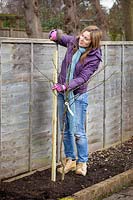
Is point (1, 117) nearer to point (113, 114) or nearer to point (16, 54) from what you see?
point (16, 54)

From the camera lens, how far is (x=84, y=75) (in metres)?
6.39

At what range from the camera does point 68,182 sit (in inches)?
253

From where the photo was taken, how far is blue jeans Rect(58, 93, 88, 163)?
6.61 m

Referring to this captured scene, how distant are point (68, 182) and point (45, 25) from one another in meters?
17.0

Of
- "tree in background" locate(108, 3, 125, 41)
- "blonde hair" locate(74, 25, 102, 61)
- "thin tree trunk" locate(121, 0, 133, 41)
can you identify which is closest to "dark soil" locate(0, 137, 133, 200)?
"blonde hair" locate(74, 25, 102, 61)

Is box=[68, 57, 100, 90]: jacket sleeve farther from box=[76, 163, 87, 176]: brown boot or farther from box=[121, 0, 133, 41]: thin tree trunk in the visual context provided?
box=[121, 0, 133, 41]: thin tree trunk

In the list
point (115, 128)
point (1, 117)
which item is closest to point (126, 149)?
point (115, 128)

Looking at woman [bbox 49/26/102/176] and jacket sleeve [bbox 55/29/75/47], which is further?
jacket sleeve [bbox 55/29/75/47]

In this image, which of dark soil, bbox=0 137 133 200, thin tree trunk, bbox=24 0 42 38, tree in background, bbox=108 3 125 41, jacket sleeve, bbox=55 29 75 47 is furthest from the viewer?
tree in background, bbox=108 3 125 41

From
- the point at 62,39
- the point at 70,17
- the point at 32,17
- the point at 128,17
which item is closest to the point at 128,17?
the point at 128,17

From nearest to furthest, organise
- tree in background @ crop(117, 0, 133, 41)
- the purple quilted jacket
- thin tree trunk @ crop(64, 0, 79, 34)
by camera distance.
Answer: the purple quilted jacket, thin tree trunk @ crop(64, 0, 79, 34), tree in background @ crop(117, 0, 133, 41)

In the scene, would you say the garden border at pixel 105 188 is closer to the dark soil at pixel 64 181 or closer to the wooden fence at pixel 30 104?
the dark soil at pixel 64 181

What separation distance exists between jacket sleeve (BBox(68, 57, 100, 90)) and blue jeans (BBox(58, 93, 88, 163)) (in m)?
0.30

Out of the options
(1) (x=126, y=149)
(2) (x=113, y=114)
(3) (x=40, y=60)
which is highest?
(3) (x=40, y=60)
